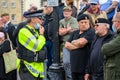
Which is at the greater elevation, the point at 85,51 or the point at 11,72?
the point at 85,51

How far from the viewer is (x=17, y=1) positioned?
90062 millimetres

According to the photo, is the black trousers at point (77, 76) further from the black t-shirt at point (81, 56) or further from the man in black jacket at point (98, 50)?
the man in black jacket at point (98, 50)

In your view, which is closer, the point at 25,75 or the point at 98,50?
the point at 98,50

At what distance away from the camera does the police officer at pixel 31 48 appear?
895 centimetres

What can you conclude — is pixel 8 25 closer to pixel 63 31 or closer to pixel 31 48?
pixel 63 31

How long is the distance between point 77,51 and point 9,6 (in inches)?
3298

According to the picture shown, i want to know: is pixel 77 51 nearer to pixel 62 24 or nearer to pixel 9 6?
pixel 62 24

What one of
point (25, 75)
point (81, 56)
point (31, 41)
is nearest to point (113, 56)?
point (81, 56)

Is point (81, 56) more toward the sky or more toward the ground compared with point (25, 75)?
more toward the sky

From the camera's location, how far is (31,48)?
898 cm

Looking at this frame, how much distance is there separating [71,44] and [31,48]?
2.93 feet

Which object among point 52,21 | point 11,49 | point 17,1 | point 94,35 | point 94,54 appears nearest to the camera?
point 94,54

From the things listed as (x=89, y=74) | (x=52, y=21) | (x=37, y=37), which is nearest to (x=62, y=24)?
(x=52, y=21)

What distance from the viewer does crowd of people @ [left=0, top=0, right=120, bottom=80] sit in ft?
24.5
